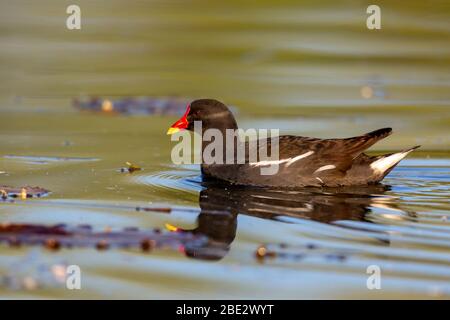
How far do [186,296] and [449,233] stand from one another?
224 cm

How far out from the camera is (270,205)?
7852 mm

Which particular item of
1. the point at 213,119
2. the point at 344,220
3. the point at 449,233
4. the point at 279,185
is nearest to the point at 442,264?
the point at 449,233

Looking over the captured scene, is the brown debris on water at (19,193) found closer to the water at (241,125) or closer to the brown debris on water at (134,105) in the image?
the water at (241,125)

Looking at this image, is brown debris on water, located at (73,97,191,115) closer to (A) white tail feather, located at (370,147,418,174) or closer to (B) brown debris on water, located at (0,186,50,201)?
(A) white tail feather, located at (370,147,418,174)

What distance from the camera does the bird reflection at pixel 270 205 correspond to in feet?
22.6

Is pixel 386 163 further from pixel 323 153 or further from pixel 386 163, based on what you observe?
pixel 323 153

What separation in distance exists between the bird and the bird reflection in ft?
0.31

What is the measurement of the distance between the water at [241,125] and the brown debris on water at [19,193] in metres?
0.11

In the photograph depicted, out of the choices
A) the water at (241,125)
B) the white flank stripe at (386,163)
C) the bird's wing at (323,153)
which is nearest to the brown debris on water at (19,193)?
the water at (241,125)

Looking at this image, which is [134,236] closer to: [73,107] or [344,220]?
[344,220]

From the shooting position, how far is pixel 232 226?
7.09 meters

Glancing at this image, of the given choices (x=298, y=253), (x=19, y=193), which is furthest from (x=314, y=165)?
(x=19, y=193)

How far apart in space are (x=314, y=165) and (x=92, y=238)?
290 centimetres

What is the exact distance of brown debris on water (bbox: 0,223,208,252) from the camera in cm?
633
